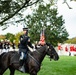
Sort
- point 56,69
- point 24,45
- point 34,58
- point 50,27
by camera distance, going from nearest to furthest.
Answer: point 34,58 < point 24,45 < point 56,69 < point 50,27

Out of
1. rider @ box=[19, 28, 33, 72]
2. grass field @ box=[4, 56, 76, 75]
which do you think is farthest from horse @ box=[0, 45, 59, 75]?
grass field @ box=[4, 56, 76, 75]

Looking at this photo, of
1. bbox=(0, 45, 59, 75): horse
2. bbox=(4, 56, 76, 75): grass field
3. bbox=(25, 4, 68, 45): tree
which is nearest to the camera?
bbox=(0, 45, 59, 75): horse

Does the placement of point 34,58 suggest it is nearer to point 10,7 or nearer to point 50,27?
point 10,7

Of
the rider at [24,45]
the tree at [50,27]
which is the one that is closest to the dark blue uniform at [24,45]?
the rider at [24,45]

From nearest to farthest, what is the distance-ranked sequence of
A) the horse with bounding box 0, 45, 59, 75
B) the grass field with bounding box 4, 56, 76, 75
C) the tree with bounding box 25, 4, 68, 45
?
the horse with bounding box 0, 45, 59, 75
the grass field with bounding box 4, 56, 76, 75
the tree with bounding box 25, 4, 68, 45

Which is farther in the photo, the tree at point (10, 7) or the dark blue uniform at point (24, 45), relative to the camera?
the tree at point (10, 7)

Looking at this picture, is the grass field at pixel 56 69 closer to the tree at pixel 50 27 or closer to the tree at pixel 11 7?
the tree at pixel 11 7

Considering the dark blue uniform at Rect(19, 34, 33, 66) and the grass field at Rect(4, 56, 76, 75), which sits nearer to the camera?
the dark blue uniform at Rect(19, 34, 33, 66)

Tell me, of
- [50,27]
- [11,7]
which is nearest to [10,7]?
[11,7]

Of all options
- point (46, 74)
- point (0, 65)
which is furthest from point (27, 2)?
point (0, 65)

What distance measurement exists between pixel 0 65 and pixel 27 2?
12210mm

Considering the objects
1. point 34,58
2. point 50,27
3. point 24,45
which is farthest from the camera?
point 50,27

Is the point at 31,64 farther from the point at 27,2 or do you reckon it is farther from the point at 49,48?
the point at 27,2

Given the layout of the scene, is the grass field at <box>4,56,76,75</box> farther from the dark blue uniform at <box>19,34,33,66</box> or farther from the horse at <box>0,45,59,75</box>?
the dark blue uniform at <box>19,34,33,66</box>
